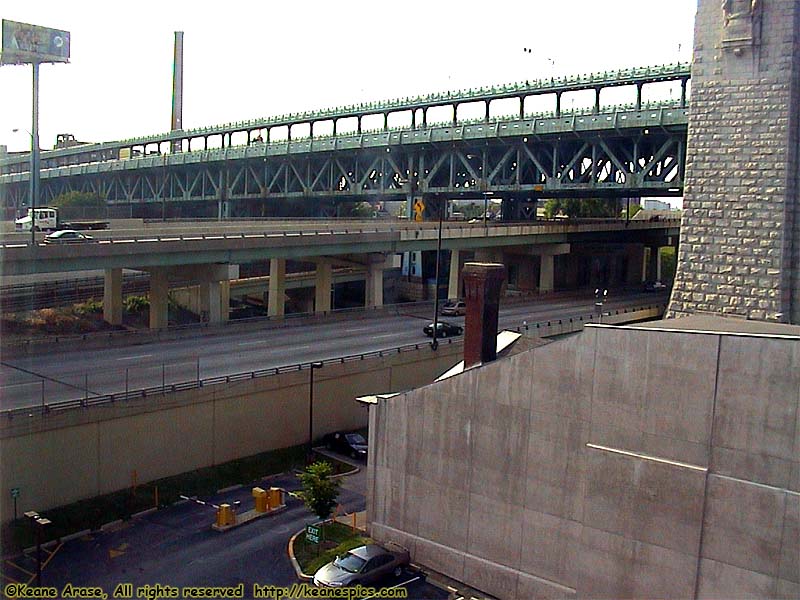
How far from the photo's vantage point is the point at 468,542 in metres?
13.4

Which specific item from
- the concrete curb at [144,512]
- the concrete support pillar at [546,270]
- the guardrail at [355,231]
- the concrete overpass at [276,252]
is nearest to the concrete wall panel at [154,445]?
the concrete curb at [144,512]

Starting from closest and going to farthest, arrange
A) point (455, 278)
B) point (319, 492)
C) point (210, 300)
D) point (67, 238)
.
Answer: point (319, 492), point (67, 238), point (210, 300), point (455, 278)

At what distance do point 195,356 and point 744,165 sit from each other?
576 inches

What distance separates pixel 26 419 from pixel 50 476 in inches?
48.0

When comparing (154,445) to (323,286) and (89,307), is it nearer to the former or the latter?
(89,307)

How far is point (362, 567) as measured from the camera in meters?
13.1

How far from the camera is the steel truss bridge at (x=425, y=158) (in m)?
41.8

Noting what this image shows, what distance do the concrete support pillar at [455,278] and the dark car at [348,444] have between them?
22855 mm

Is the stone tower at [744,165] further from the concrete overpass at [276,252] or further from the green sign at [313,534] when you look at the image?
the concrete overpass at [276,252]

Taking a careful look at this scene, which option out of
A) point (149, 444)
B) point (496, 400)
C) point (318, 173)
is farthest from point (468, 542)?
point (318, 173)

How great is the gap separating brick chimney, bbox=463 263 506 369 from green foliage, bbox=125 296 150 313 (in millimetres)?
21832

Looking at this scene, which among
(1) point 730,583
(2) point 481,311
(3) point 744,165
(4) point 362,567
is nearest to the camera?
(1) point 730,583

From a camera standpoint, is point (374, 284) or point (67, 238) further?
point (374, 284)

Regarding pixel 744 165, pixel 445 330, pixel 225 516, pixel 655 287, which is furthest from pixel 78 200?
pixel 744 165
